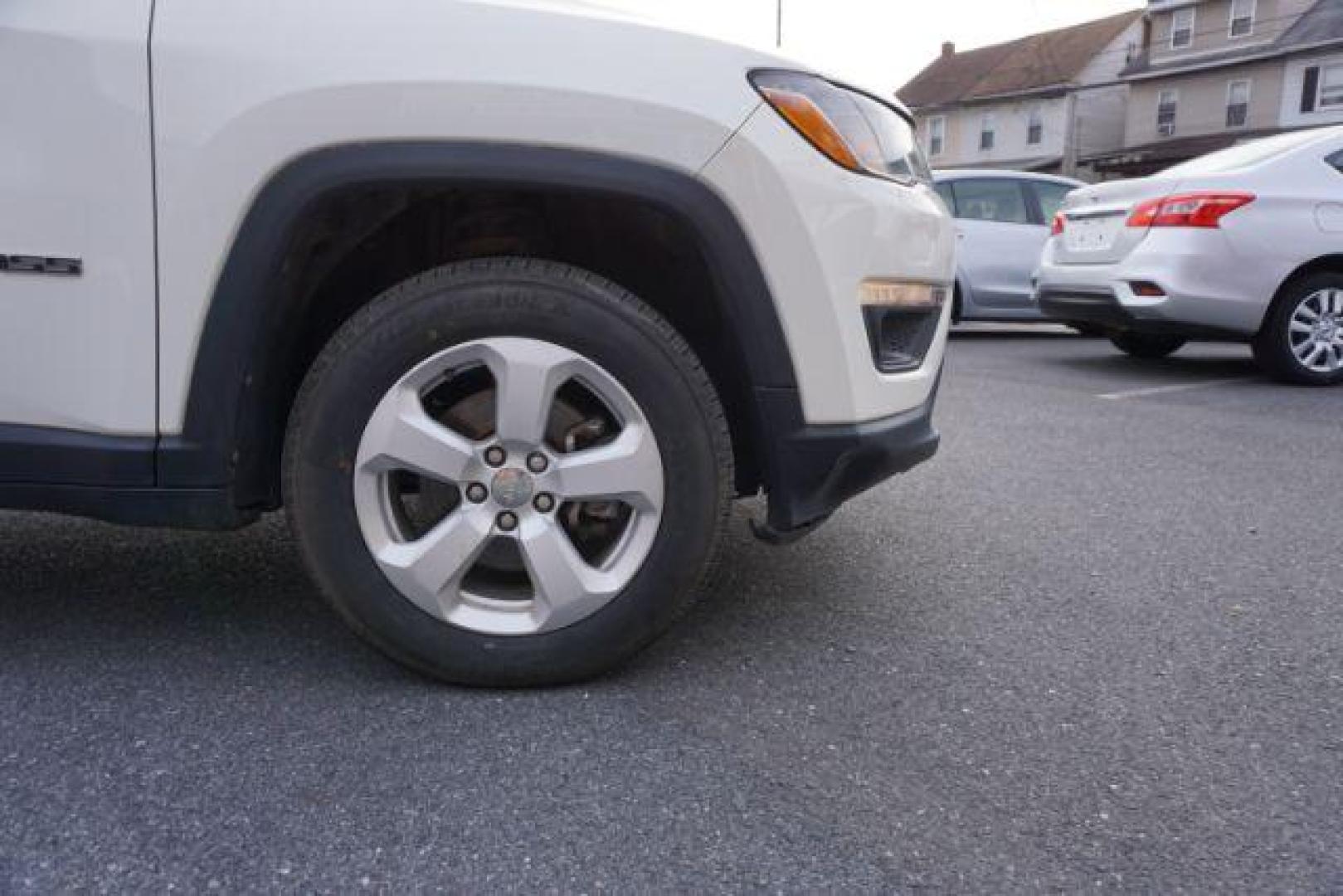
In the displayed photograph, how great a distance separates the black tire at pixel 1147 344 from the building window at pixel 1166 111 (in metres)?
30.2

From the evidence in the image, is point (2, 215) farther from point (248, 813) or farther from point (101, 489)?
point (248, 813)

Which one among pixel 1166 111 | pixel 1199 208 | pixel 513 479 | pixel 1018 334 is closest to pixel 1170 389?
pixel 1199 208

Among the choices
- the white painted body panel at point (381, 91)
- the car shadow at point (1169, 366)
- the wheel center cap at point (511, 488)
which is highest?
the white painted body panel at point (381, 91)

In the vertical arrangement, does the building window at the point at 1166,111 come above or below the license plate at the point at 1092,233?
above

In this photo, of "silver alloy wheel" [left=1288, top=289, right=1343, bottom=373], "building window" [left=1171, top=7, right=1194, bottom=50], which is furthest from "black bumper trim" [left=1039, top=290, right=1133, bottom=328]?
"building window" [left=1171, top=7, right=1194, bottom=50]

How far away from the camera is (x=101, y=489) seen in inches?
79.0

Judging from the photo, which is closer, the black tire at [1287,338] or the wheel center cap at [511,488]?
the wheel center cap at [511,488]

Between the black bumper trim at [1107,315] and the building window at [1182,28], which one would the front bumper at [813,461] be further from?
the building window at [1182,28]

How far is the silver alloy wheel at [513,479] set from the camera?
2.00 meters

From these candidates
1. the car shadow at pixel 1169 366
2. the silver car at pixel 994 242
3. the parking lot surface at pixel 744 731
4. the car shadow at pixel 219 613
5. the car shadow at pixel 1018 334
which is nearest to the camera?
the parking lot surface at pixel 744 731

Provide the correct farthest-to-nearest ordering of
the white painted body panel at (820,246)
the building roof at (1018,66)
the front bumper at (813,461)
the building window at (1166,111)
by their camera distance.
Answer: the building roof at (1018,66) → the building window at (1166,111) → the front bumper at (813,461) → the white painted body panel at (820,246)

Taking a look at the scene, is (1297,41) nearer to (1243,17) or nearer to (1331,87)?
(1331,87)

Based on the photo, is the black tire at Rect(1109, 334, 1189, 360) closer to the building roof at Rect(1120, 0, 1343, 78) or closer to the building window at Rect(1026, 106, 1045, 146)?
the building roof at Rect(1120, 0, 1343, 78)

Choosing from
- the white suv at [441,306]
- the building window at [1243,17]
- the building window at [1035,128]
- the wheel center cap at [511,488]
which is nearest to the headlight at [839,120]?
the white suv at [441,306]
